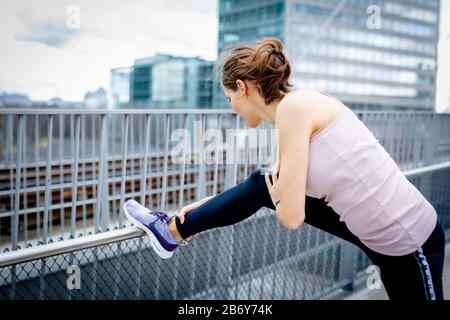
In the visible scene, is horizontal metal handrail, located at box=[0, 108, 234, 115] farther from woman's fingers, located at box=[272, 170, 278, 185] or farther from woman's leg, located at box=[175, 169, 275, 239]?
woman's fingers, located at box=[272, 170, 278, 185]

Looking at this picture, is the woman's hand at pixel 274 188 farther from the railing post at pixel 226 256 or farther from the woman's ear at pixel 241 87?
the railing post at pixel 226 256

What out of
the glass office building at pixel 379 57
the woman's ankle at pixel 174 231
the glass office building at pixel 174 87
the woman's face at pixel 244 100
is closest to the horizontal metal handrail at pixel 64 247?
the woman's ankle at pixel 174 231

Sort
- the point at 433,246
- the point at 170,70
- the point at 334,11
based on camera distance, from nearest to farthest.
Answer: the point at 433,246
the point at 170,70
the point at 334,11

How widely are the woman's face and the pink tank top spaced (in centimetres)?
27

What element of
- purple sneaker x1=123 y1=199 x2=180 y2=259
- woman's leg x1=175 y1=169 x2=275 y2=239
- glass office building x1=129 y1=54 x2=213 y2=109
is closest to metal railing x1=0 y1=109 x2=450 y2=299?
purple sneaker x1=123 y1=199 x2=180 y2=259

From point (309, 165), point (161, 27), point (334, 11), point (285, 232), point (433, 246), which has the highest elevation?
point (334, 11)

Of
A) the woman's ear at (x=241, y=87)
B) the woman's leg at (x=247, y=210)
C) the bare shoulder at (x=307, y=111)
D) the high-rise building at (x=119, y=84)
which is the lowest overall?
the woman's leg at (x=247, y=210)

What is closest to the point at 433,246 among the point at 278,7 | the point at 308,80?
the point at 278,7

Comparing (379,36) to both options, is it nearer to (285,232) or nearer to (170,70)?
(170,70)

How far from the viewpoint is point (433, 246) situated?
128 cm

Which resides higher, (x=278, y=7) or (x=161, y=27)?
(x=278, y=7)

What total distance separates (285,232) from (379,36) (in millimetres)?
89630

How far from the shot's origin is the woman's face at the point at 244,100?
4.36 feet
